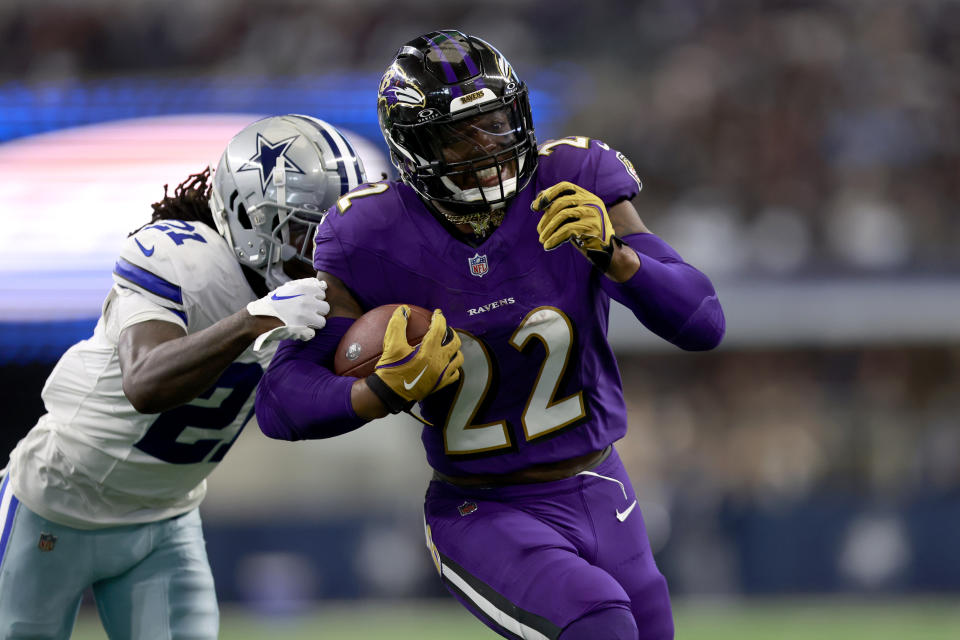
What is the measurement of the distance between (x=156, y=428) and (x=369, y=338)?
3.01ft

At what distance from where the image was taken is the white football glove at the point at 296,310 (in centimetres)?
271

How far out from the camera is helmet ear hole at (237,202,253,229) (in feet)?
10.9

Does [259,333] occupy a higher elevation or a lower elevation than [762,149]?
higher

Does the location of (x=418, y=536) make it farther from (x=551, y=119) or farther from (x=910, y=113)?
(x=910, y=113)

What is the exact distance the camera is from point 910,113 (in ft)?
34.3

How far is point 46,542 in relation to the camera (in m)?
3.41

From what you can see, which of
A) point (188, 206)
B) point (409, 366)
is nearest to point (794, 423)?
point (188, 206)

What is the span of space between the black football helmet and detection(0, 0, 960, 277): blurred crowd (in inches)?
268

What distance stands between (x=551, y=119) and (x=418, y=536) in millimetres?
3293

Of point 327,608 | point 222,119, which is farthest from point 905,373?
point 222,119

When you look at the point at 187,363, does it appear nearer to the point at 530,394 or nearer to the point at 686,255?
the point at 530,394

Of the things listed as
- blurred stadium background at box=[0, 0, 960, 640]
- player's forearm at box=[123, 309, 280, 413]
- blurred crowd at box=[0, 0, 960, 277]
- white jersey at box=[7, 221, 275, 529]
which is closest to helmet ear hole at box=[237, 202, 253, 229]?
white jersey at box=[7, 221, 275, 529]

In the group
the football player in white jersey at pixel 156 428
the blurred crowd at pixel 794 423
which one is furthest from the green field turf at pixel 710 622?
the football player in white jersey at pixel 156 428

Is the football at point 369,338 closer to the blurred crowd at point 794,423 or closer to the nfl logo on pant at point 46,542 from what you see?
the nfl logo on pant at point 46,542
